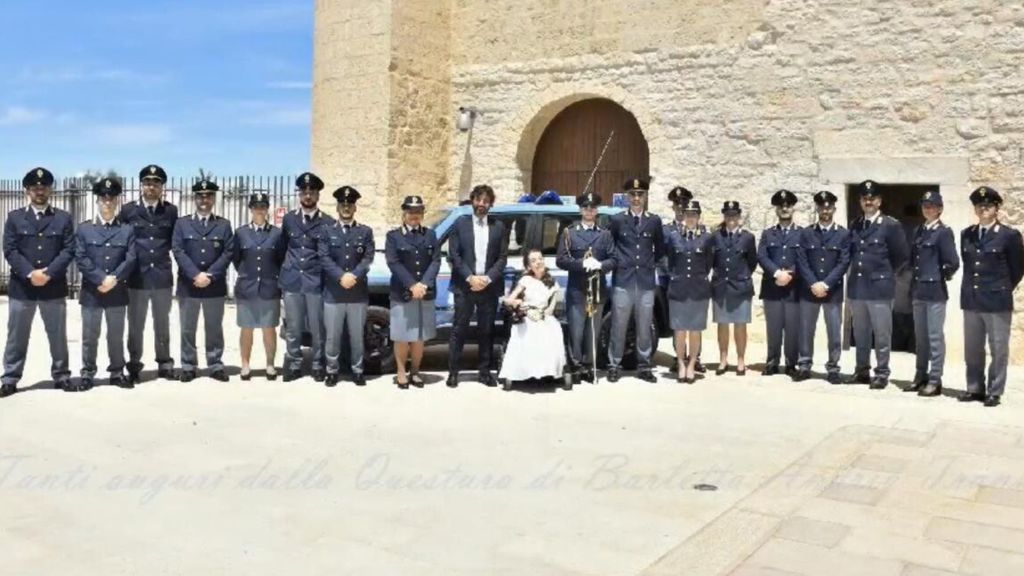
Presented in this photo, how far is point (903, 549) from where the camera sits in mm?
3939

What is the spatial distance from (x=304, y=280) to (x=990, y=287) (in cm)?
542

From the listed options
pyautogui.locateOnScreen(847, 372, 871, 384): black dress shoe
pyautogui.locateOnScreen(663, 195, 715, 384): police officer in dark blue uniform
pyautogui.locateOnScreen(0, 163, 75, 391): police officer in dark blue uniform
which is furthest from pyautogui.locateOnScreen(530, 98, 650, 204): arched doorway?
pyautogui.locateOnScreen(0, 163, 75, 391): police officer in dark blue uniform

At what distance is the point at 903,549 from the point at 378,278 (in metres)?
5.30

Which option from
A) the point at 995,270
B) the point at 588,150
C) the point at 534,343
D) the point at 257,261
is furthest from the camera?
the point at 588,150

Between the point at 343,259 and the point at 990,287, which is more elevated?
the point at 343,259

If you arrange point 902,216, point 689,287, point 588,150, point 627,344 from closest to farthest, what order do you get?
1. point 689,287
2. point 627,344
3. point 902,216
4. point 588,150

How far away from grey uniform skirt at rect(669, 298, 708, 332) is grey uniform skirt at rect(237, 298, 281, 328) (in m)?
Result: 3.47

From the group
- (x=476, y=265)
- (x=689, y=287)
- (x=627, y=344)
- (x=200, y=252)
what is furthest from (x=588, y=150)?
(x=200, y=252)

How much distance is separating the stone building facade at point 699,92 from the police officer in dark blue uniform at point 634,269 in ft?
10.4

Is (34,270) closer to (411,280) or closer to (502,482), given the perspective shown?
(411,280)

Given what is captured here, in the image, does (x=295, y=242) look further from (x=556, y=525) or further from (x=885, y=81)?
(x=885, y=81)

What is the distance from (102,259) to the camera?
7359 millimetres

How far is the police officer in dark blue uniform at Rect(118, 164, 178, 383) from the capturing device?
7.71 metres

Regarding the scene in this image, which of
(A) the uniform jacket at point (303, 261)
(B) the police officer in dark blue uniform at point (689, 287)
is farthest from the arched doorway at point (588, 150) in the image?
(A) the uniform jacket at point (303, 261)
